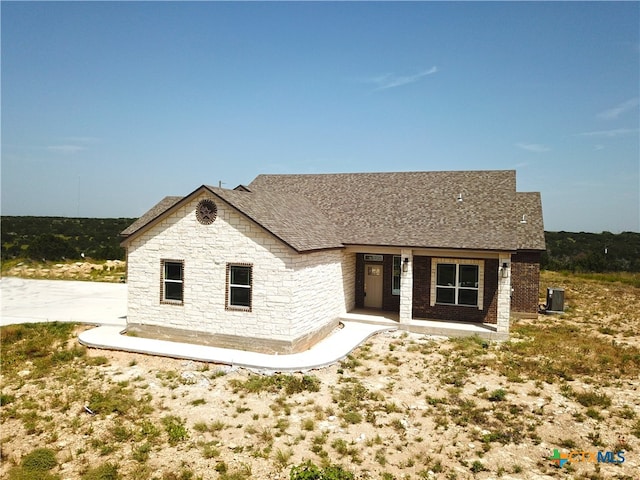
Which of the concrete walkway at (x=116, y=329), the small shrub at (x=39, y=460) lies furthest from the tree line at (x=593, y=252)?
the small shrub at (x=39, y=460)

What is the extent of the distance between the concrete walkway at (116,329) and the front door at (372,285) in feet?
8.59

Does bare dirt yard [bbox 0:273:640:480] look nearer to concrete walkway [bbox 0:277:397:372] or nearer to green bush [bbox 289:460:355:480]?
green bush [bbox 289:460:355:480]

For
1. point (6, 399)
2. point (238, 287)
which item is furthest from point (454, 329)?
point (6, 399)

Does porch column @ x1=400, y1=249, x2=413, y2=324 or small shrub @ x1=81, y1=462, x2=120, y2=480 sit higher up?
porch column @ x1=400, y1=249, x2=413, y2=324

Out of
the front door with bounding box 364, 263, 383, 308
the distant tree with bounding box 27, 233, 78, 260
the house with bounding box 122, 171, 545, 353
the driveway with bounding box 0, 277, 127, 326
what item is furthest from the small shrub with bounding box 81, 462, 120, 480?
the distant tree with bounding box 27, 233, 78, 260

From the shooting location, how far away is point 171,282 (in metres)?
15.3

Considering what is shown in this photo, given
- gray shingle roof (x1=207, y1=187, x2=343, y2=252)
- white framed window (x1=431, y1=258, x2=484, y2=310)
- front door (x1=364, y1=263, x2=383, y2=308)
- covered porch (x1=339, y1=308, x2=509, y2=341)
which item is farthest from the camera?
front door (x1=364, y1=263, x2=383, y2=308)

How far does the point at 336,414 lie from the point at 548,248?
61.2m

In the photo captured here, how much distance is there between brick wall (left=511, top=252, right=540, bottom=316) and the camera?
64.0 feet

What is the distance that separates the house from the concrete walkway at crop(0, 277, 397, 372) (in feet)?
1.81

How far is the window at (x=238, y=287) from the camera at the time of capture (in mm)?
14398

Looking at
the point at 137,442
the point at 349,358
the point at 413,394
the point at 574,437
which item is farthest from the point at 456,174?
the point at 137,442

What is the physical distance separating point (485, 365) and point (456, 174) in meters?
10.9

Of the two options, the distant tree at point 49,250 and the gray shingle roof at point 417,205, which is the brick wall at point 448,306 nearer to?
the gray shingle roof at point 417,205
